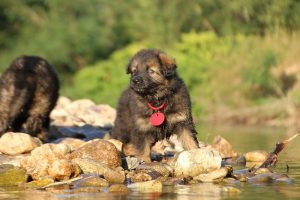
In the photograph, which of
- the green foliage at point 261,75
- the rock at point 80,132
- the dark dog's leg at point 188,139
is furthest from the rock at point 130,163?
the green foliage at point 261,75

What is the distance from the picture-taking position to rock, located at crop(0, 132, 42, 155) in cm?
1136

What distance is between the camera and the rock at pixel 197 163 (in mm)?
10047

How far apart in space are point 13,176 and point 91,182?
3.52 feet

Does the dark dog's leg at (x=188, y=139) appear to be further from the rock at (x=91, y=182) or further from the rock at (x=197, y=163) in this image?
the rock at (x=91, y=182)

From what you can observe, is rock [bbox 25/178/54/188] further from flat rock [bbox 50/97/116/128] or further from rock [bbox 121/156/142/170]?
flat rock [bbox 50/97/116/128]

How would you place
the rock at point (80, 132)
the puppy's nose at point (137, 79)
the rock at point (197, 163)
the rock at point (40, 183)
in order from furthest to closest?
the rock at point (80, 132), the puppy's nose at point (137, 79), the rock at point (197, 163), the rock at point (40, 183)

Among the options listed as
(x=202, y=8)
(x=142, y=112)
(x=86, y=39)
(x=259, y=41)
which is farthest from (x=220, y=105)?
(x=142, y=112)

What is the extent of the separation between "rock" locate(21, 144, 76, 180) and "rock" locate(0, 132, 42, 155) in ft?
3.08

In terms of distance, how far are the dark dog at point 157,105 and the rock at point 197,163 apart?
0.96m

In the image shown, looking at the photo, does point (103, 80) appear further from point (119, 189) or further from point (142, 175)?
point (119, 189)

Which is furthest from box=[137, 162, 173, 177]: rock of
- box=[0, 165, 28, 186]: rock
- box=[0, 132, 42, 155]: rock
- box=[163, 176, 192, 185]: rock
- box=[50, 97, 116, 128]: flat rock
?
box=[50, 97, 116, 128]: flat rock

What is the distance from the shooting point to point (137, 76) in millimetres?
10758

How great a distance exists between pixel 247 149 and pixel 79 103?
556 cm

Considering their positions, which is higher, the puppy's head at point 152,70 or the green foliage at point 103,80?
the green foliage at point 103,80
